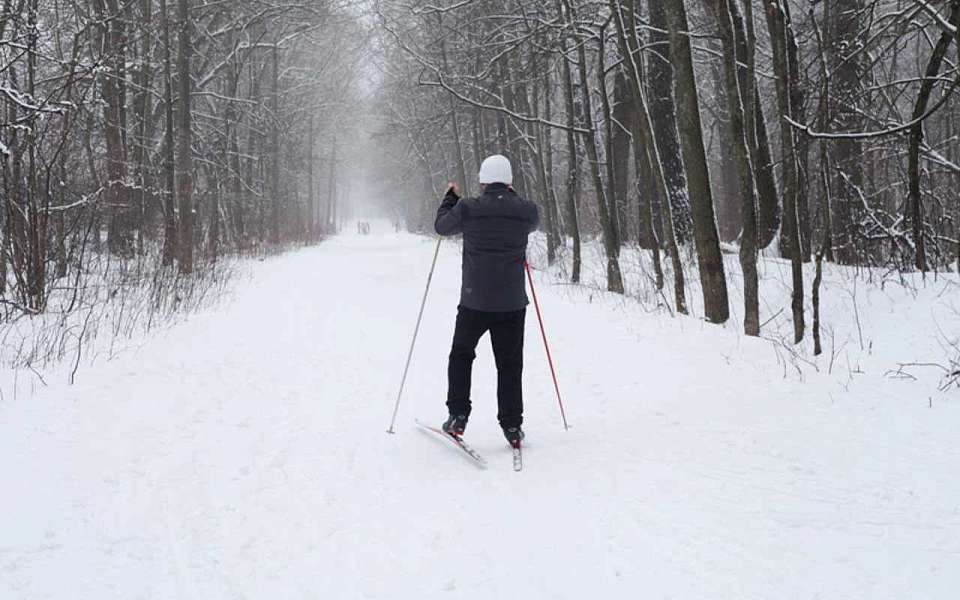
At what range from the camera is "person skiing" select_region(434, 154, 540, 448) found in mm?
4691

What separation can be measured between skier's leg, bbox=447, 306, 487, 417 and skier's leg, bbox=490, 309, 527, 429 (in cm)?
14

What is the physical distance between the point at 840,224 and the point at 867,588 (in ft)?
34.4

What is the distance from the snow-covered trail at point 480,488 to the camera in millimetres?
2898

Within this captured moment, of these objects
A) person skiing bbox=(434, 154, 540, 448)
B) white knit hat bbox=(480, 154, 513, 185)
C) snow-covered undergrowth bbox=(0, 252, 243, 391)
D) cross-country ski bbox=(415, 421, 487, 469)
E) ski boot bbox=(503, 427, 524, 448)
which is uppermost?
white knit hat bbox=(480, 154, 513, 185)

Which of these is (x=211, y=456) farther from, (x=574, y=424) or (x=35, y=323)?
(x=35, y=323)

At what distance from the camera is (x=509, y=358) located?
4781 millimetres

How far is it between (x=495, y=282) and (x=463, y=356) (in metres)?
0.62

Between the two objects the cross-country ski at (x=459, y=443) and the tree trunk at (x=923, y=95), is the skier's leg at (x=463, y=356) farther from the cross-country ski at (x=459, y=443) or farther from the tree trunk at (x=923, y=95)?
the tree trunk at (x=923, y=95)

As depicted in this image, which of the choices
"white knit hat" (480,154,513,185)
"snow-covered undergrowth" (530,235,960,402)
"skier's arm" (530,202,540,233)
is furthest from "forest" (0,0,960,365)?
"white knit hat" (480,154,513,185)

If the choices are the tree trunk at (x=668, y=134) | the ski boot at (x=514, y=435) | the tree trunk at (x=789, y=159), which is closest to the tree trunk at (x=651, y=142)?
the tree trunk at (x=789, y=159)

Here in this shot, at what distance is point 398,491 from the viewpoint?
3992 millimetres

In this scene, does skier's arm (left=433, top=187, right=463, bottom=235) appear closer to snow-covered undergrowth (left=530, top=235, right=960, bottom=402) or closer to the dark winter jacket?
the dark winter jacket

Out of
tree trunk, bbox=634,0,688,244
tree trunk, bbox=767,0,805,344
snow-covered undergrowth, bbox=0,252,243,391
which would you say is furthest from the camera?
tree trunk, bbox=634,0,688,244

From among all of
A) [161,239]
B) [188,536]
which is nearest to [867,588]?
[188,536]
